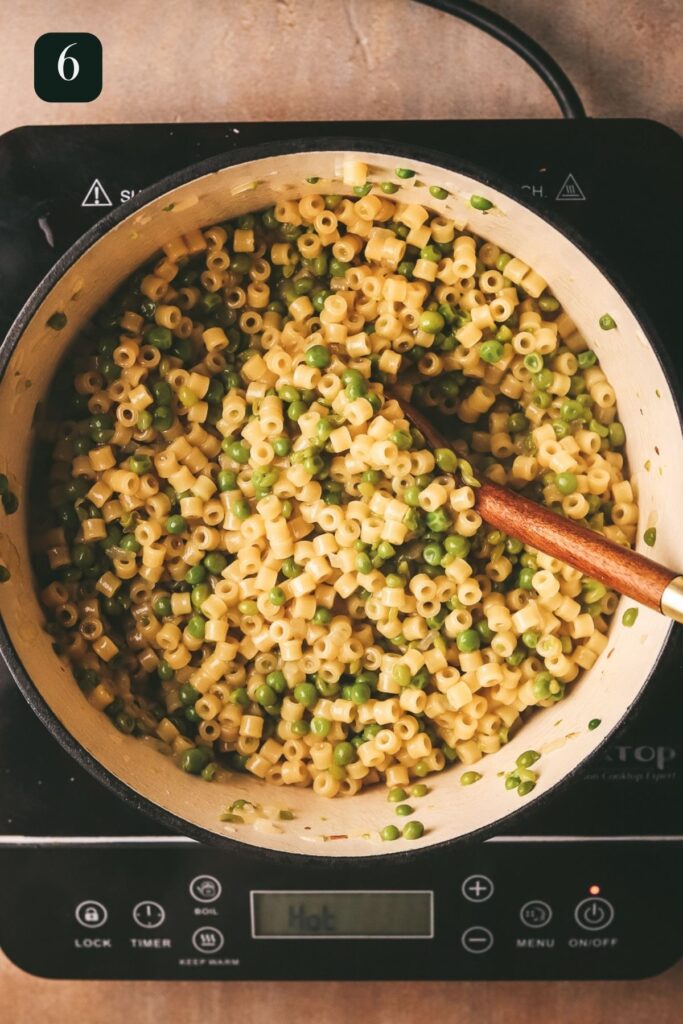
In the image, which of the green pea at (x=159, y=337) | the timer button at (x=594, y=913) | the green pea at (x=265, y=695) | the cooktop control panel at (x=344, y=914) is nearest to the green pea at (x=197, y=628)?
the green pea at (x=265, y=695)

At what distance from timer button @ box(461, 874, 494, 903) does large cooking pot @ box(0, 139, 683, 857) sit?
0.19 m

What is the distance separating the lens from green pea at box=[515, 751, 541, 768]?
5.03ft

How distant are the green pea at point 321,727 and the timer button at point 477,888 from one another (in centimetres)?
35

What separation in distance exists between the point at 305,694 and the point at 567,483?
0.57 m

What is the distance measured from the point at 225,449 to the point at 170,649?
0.36 metres

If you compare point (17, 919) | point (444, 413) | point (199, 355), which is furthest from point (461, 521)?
point (17, 919)

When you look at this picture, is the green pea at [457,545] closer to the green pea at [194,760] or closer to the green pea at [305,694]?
the green pea at [305,694]

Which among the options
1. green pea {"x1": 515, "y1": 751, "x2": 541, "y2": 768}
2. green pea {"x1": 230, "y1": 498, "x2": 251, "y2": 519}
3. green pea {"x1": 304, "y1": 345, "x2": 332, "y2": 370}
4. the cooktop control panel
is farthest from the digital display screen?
green pea {"x1": 304, "y1": 345, "x2": 332, "y2": 370}

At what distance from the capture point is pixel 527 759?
1541 millimetres

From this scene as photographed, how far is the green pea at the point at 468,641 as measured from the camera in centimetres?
163

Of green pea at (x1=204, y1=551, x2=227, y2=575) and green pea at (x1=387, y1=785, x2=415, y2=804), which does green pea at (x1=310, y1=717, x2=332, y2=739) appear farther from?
green pea at (x1=204, y1=551, x2=227, y2=575)

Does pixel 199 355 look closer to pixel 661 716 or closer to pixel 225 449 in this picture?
pixel 225 449

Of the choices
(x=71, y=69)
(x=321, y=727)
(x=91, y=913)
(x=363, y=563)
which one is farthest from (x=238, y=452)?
(x=91, y=913)

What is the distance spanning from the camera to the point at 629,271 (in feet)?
5.25
